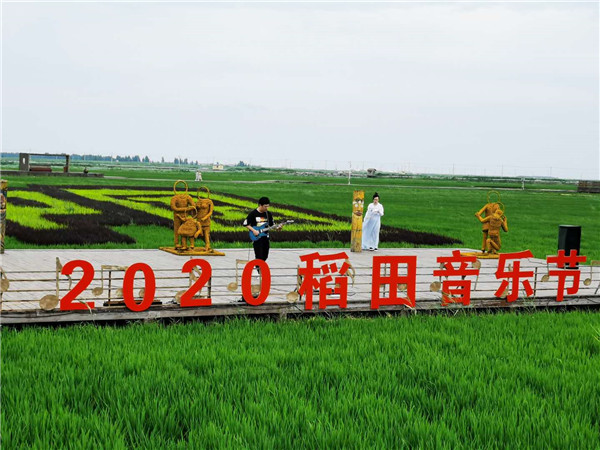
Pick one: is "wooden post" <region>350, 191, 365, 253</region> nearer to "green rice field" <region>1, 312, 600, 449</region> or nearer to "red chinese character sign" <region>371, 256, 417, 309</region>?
"red chinese character sign" <region>371, 256, 417, 309</region>

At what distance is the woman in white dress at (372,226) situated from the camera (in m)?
19.0

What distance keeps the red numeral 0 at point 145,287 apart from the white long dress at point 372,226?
1043 cm

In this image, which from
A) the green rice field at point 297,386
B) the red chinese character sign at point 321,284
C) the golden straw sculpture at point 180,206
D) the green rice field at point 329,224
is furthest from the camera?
the green rice field at point 329,224

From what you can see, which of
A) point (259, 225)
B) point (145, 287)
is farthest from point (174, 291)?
point (145, 287)

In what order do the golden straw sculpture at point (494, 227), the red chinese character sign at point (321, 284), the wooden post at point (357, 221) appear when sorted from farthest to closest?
the wooden post at point (357, 221), the golden straw sculpture at point (494, 227), the red chinese character sign at point (321, 284)

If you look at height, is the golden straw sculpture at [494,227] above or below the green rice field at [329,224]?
above

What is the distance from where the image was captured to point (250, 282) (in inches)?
387

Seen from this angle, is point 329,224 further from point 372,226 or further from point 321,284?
point 321,284

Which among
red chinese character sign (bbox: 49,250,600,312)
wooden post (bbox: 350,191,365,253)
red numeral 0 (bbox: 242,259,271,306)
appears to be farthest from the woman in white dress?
red numeral 0 (bbox: 242,259,271,306)

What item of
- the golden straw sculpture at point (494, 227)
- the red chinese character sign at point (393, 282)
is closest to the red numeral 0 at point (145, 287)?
the red chinese character sign at point (393, 282)

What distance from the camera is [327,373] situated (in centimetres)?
748

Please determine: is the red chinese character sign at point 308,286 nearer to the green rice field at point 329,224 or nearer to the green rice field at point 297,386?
the green rice field at point 297,386

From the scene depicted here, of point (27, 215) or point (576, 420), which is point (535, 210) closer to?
point (27, 215)

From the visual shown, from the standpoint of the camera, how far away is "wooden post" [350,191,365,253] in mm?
18562
